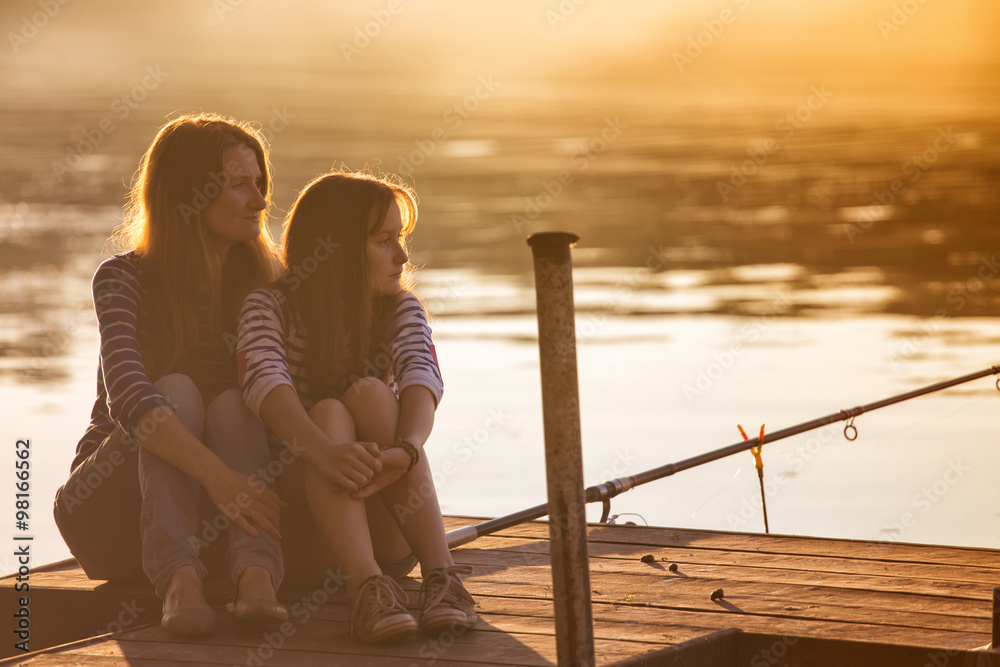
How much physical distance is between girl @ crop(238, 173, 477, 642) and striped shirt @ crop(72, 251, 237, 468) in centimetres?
19

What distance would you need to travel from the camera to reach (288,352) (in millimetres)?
3189

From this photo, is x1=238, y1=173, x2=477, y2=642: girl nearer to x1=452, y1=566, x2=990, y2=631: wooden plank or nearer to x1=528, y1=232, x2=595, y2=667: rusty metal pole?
x1=452, y1=566, x2=990, y2=631: wooden plank

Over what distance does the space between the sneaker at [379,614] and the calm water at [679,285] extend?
296 cm

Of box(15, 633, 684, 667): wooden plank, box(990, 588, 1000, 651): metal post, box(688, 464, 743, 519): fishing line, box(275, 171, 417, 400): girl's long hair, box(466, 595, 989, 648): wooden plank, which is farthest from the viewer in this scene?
box(688, 464, 743, 519): fishing line

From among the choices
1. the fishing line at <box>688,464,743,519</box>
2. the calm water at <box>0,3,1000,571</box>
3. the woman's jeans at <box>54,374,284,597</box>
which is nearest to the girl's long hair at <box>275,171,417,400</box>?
the woman's jeans at <box>54,374,284,597</box>

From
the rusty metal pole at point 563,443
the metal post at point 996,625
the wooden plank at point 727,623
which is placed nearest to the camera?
the rusty metal pole at point 563,443

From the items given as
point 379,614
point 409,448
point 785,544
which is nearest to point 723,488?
point 785,544

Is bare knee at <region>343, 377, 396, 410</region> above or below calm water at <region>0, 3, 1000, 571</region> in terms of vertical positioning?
below

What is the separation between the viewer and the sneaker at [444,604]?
2863 mm

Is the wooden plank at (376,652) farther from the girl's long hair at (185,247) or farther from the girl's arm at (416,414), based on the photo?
the girl's long hair at (185,247)

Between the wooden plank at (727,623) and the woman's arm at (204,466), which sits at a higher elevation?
the woman's arm at (204,466)

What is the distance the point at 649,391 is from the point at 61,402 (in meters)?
3.68

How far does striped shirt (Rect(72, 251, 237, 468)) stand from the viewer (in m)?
3.02

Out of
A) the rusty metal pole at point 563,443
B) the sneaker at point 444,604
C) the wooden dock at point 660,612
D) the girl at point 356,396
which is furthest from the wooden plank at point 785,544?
the rusty metal pole at point 563,443
